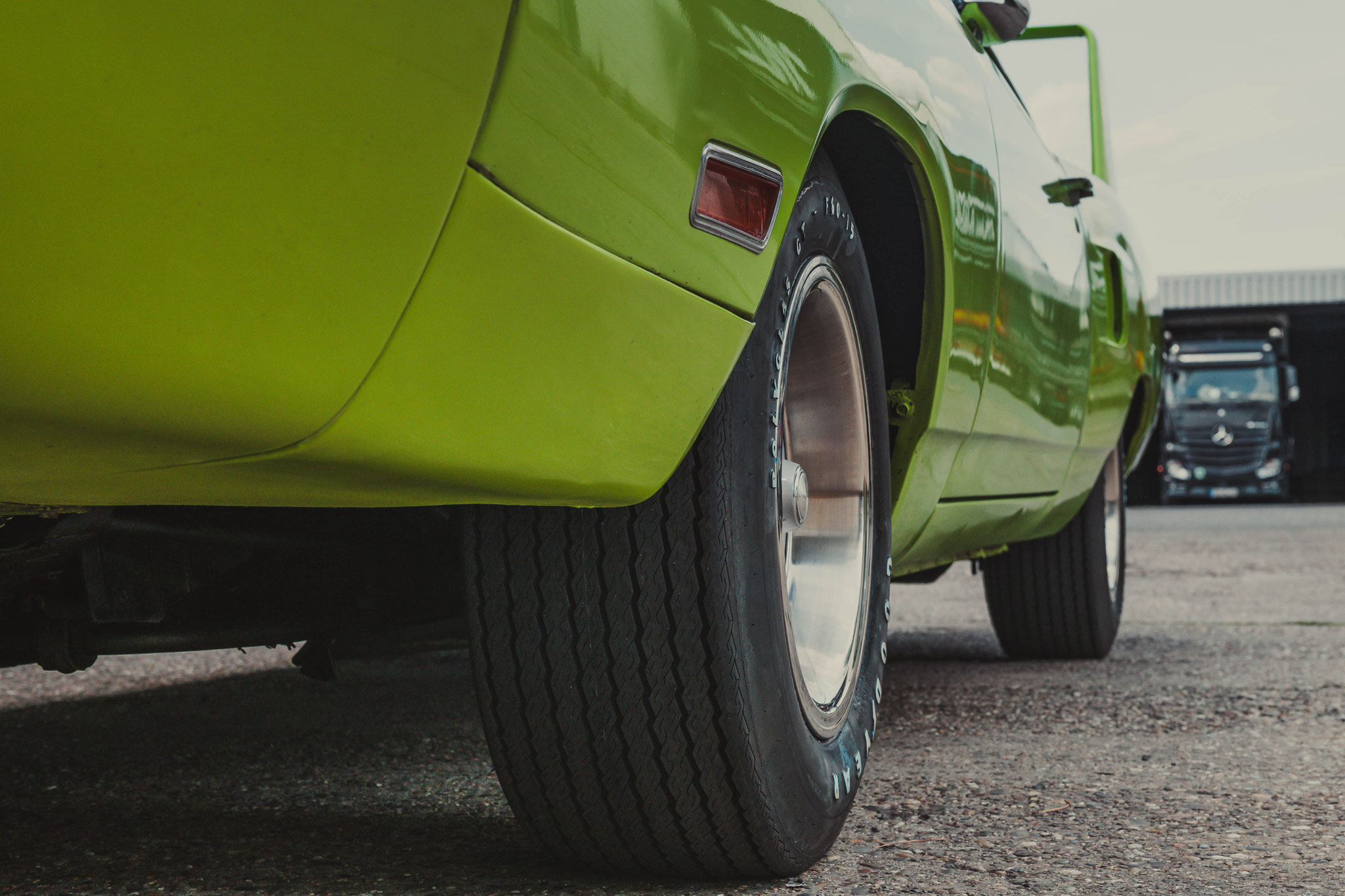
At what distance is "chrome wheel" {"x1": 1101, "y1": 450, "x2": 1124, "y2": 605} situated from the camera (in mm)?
4203

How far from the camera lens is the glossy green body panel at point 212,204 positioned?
0.85 meters

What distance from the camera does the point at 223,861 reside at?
5.72 feet

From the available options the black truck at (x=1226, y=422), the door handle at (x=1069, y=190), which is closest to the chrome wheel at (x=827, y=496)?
the door handle at (x=1069, y=190)

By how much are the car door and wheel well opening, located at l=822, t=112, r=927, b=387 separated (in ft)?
0.85

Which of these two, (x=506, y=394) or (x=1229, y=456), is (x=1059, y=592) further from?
(x=1229, y=456)

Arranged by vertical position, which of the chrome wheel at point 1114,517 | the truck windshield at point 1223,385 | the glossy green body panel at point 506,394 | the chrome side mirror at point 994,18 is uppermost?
the chrome side mirror at point 994,18

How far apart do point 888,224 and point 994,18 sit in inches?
32.2

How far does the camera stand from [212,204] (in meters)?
0.90

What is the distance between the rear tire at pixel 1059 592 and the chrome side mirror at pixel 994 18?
1.68 m

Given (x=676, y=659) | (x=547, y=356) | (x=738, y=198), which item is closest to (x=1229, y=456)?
(x=676, y=659)

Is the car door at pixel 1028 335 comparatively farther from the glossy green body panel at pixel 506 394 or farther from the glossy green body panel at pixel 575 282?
the glossy green body panel at pixel 506 394

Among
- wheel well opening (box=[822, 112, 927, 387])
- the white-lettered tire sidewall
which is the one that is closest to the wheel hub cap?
the white-lettered tire sidewall

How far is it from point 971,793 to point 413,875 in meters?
0.93

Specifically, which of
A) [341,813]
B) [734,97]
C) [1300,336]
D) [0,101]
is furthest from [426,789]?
→ [1300,336]
